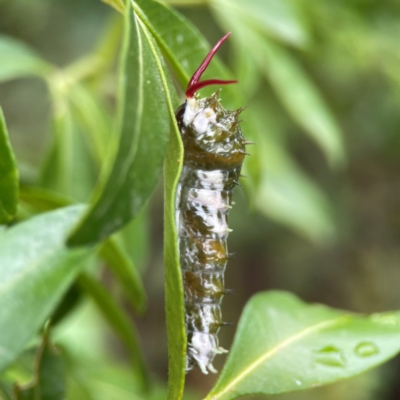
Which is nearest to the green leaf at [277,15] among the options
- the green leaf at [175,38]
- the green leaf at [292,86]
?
the green leaf at [292,86]

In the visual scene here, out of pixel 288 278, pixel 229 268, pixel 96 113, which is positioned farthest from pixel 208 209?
pixel 229 268

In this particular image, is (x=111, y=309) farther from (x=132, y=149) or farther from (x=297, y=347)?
(x=132, y=149)

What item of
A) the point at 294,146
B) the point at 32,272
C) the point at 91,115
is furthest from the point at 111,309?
the point at 294,146

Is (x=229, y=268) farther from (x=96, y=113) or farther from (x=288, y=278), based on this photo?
(x=96, y=113)

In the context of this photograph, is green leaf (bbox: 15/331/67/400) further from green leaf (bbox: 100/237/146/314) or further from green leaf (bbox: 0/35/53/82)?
green leaf (bbox: 0/35/53/82)

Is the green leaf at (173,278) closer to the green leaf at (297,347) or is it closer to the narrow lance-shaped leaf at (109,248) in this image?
the green leaf at (297,347)

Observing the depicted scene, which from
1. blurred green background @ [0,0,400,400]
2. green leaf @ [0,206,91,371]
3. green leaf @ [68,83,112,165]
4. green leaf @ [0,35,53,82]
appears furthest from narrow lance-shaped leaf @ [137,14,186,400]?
green leaf @ [68,83,112,165]
